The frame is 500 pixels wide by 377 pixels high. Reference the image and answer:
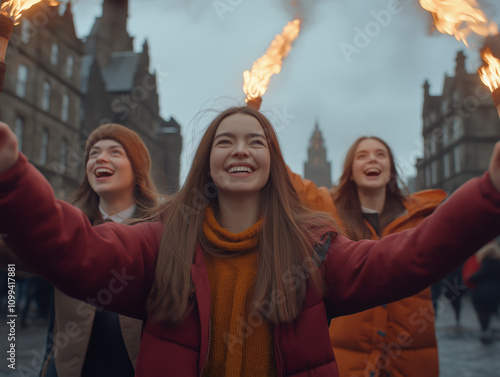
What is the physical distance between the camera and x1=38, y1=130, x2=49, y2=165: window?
85.0 ft

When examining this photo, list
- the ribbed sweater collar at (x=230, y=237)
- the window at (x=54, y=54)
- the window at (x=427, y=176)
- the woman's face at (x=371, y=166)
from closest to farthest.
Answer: the ribbed sweater collar at (x=230, y=237) → the woman's face at (x=371, y=166) → the window at (x=54, y=54) → the window at (x=427, y=176)

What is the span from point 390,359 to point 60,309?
85.6 inches

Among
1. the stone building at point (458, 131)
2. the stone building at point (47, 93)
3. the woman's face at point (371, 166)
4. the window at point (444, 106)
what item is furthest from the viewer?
the window at point (444, 106)

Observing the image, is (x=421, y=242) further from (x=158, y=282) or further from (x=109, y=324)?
(x=109, y=324)

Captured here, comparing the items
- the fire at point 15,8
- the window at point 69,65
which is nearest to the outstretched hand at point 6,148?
the fire at point 15,8

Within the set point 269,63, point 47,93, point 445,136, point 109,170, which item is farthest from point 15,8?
point 445,136

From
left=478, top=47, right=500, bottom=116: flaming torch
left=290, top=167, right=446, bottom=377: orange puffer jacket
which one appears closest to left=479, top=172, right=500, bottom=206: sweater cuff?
left=478, top=47, right=500, bottom=116: flaming torch

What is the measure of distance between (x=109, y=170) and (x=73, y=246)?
1.77 meters

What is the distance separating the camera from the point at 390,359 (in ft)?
10.8

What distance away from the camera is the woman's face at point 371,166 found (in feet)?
12.7

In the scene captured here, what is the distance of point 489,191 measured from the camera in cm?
151

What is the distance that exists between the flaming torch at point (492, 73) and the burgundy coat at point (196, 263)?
0.27 metres

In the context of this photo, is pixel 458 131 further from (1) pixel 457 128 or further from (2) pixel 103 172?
(2) pixel 103 172

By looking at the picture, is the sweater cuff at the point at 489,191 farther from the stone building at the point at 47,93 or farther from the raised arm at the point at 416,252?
the stone building at the point at 47,93
